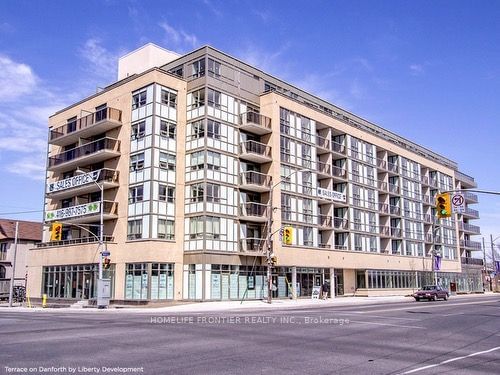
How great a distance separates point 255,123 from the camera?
47.4m

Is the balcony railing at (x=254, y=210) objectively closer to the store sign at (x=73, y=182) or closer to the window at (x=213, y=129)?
the window at (x=213, y=129)

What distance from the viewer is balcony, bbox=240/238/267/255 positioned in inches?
1767

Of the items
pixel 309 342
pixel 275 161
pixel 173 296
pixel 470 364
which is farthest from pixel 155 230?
pixel 470 364

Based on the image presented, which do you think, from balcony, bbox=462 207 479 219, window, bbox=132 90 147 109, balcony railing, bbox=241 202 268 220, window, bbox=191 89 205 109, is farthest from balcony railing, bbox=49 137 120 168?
balcony, bbox=462 207 479 219

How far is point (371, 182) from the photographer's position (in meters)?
63.2

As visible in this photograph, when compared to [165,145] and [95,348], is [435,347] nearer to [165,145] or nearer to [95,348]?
[95,348]

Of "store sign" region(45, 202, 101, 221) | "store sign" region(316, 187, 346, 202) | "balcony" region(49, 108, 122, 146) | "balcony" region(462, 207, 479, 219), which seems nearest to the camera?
"store sign" region(45, 202, 101, 221)

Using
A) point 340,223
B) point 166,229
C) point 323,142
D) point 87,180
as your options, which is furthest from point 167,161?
point 340,223

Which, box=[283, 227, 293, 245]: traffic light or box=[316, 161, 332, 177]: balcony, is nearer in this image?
box=[283, 227, 293, 245]: traffic light

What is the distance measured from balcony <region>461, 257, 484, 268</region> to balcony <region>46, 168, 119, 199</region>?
61.7 meters

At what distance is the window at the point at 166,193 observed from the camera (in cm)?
4269

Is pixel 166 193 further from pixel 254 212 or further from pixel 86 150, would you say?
pixel 86 150

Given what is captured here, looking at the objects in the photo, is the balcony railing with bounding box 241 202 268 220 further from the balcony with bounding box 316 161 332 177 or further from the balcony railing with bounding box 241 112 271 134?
the balcony with bounding box 316 161 332 177

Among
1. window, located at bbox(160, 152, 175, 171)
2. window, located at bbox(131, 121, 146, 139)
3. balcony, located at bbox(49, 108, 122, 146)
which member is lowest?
window, located at bbox(160, 152, 175, 171)
